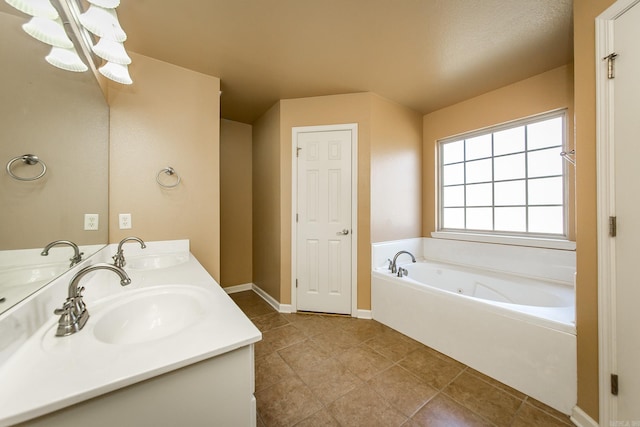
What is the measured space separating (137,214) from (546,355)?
291 cm

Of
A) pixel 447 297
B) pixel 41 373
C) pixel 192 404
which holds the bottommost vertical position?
pixel 447 297

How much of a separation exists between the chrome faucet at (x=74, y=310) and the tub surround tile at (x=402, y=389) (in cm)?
154

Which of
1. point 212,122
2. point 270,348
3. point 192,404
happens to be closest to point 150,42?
point 212,122

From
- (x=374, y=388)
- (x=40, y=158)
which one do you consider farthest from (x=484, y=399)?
(x=40, y=158)

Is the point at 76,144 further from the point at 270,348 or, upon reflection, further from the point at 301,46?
the point at 270,348

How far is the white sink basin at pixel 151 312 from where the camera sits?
0.88 meters

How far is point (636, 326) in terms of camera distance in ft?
3.26

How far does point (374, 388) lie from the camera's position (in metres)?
1.48

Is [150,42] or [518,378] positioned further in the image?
[150,42]

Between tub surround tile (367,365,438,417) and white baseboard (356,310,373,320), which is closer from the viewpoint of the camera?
tub surround tile (367,365,438,417)

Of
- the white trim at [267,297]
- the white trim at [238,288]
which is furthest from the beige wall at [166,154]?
the white trim at [238,288]

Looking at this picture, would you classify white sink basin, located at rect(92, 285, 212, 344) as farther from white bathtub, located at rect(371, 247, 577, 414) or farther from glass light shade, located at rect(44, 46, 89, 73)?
white bathtub, located at rect(371, 247, 577, 414)

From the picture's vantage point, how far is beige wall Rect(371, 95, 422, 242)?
2.53 m

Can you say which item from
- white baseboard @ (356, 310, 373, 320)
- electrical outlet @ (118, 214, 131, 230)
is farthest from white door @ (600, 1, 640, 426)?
electrical outlet @ (118, 214, 131, 230)
